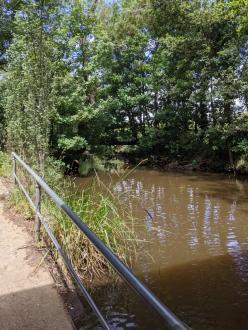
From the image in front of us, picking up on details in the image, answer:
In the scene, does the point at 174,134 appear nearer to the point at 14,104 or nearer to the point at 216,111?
the point at 216,111

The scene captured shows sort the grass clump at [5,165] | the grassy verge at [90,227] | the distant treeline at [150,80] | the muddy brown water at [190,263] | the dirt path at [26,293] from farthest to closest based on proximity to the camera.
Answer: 1. the distant treeline at [150,80]
2. the grass clump at [5,165]
3. the grassy verge at [90,227]
4. the muddy brown water at [190,263]
5. the dirt path at [26,293]

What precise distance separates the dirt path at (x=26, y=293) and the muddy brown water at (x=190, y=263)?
0.72 m

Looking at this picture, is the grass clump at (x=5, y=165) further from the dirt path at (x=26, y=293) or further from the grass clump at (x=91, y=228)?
the dirt path at (x=26, y=293)

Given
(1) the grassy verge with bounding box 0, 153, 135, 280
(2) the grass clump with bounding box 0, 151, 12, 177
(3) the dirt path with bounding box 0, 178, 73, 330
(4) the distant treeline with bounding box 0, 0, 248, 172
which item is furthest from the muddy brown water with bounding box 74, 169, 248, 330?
(4) the distant treeline with bounding box 0, 0, 248, 172

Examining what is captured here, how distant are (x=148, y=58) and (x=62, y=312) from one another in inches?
774

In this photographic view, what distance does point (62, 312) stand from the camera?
2.76m

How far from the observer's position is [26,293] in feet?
9.98

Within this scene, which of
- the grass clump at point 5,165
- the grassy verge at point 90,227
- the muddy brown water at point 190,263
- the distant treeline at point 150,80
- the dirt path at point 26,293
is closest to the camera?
the dirt path at point 26,293

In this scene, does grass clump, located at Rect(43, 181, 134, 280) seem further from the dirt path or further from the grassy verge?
the dirt path

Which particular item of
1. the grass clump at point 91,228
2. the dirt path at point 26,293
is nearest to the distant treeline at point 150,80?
the grass clump at point 91,228

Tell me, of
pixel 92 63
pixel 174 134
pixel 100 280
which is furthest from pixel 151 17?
pixel 100 280

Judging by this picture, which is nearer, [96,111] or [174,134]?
[96,111]

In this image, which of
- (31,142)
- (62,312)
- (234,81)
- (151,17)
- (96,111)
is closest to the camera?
(62,312)

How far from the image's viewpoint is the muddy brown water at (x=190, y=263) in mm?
4078
